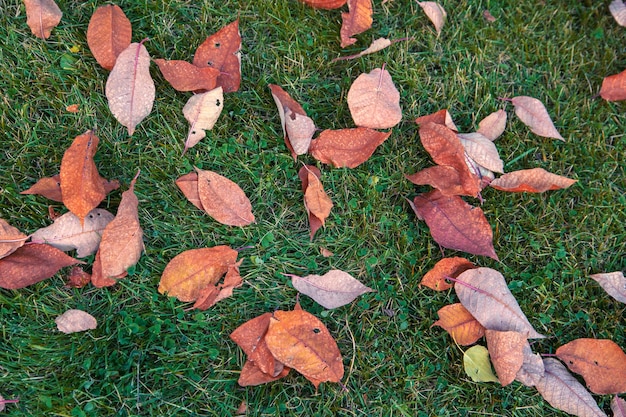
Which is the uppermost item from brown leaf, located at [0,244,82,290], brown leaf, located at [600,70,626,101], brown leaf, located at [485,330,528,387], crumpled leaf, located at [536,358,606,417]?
brown leaf, located at [600,70,626,101]

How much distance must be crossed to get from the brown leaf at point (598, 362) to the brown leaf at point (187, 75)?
5.29 ft

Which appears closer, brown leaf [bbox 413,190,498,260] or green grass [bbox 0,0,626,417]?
green grass [bbox 0,0,626,417]

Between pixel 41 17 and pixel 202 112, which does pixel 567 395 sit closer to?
pixel 202 112

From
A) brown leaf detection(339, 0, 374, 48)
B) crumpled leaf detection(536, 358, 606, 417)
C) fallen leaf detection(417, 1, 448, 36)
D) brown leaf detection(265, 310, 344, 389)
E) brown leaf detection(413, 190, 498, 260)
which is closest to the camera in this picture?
brown leaf detection(265, 310, 344, 389)

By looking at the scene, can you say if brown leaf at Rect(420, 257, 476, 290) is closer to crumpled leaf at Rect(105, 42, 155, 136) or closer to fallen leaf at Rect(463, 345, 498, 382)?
fallen leaf at Rect(463, 345, 498, 382)

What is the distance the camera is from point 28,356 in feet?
5.68

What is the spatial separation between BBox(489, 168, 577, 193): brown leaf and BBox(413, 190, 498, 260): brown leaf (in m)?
0.20

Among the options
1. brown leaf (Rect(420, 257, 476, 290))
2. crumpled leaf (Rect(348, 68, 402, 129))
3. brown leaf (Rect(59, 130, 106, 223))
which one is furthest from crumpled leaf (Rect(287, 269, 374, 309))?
brown leaf (Rect(59, 130, 106, 223))

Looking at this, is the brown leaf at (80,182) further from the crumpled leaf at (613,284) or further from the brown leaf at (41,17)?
the crumpled leaf at (613,284)

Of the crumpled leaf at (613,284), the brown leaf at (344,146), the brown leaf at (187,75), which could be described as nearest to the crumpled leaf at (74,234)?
the brown leaf at (187,75)

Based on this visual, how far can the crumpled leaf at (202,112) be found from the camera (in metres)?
1.99

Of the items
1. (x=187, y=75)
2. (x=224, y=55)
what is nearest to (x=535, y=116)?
(x=224, y=55)

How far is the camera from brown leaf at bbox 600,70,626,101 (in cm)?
234

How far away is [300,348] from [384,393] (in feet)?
1.14
